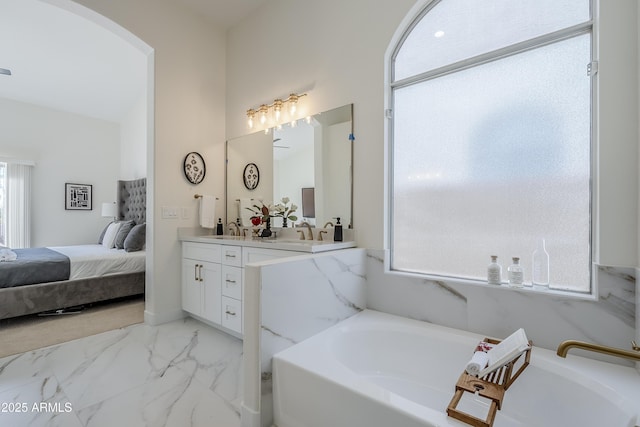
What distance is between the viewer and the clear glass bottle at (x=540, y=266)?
1.56 metres

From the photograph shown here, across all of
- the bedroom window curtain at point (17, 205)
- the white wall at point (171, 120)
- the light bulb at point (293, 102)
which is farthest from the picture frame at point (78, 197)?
the light bulb at point (293, 102)

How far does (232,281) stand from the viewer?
2.45 metres

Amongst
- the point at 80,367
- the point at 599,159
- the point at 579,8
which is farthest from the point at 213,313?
the point at 579,8

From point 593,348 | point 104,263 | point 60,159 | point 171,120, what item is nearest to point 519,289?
point 593,348

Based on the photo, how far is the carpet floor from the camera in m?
2.38

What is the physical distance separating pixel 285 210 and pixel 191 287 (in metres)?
1.20

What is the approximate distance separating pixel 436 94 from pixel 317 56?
1078mm

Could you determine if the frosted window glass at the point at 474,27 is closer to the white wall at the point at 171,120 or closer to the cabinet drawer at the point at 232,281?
the cabinet drawer at the point at 232,281

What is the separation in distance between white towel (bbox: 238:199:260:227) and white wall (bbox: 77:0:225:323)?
15.3 inches

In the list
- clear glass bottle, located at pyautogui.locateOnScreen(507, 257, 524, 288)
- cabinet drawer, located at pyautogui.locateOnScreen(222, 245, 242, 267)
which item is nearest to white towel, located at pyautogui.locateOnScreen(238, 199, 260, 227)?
cabinet drawer, located at pyautogui.locateOnScreen(222, 245, 242, 267)

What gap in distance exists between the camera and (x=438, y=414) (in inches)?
39.6

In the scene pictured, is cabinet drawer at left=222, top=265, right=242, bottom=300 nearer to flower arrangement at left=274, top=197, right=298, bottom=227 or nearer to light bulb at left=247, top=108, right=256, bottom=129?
Result: flower arrangement at left=274, top=197, right=298, bottom=227

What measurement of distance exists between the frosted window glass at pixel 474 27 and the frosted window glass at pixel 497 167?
113 millimetres

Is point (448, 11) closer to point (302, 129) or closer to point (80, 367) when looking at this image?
point (302, 129)
